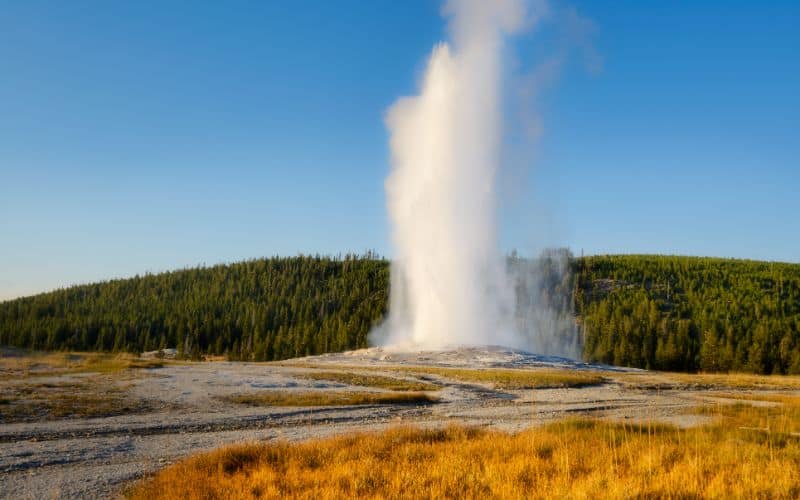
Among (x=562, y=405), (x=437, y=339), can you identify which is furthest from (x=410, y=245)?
(x=562, y=405)

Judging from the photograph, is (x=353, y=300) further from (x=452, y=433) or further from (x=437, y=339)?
(x=452, y=433)

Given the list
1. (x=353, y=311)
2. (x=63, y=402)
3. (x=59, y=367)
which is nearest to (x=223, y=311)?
(x=353, y=311)

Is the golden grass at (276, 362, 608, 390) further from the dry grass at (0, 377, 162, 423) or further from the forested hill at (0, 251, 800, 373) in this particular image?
the forested hill at (0, 251, 800, 373)

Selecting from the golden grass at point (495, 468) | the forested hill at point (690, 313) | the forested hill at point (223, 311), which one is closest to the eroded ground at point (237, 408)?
the golden grass at point (495, 468)

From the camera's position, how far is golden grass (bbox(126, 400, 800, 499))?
967 centimetres

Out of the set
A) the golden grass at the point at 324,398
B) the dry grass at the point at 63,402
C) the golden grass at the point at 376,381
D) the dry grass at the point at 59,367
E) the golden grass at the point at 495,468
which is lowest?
the dry grass at the point at 59,367

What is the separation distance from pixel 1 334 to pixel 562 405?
141 meters

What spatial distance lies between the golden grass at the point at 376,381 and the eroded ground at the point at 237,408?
14 centimetres

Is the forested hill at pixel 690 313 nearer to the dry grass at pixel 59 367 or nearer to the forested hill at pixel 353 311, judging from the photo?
the forested hill at pixel 353 311

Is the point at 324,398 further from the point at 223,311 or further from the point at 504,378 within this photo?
the point at 223,311

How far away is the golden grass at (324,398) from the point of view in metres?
28.0

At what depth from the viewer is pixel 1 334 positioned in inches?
5162

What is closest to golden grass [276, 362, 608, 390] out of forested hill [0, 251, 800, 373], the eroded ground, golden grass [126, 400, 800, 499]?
the eroded ground

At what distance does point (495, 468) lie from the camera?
437 inches
